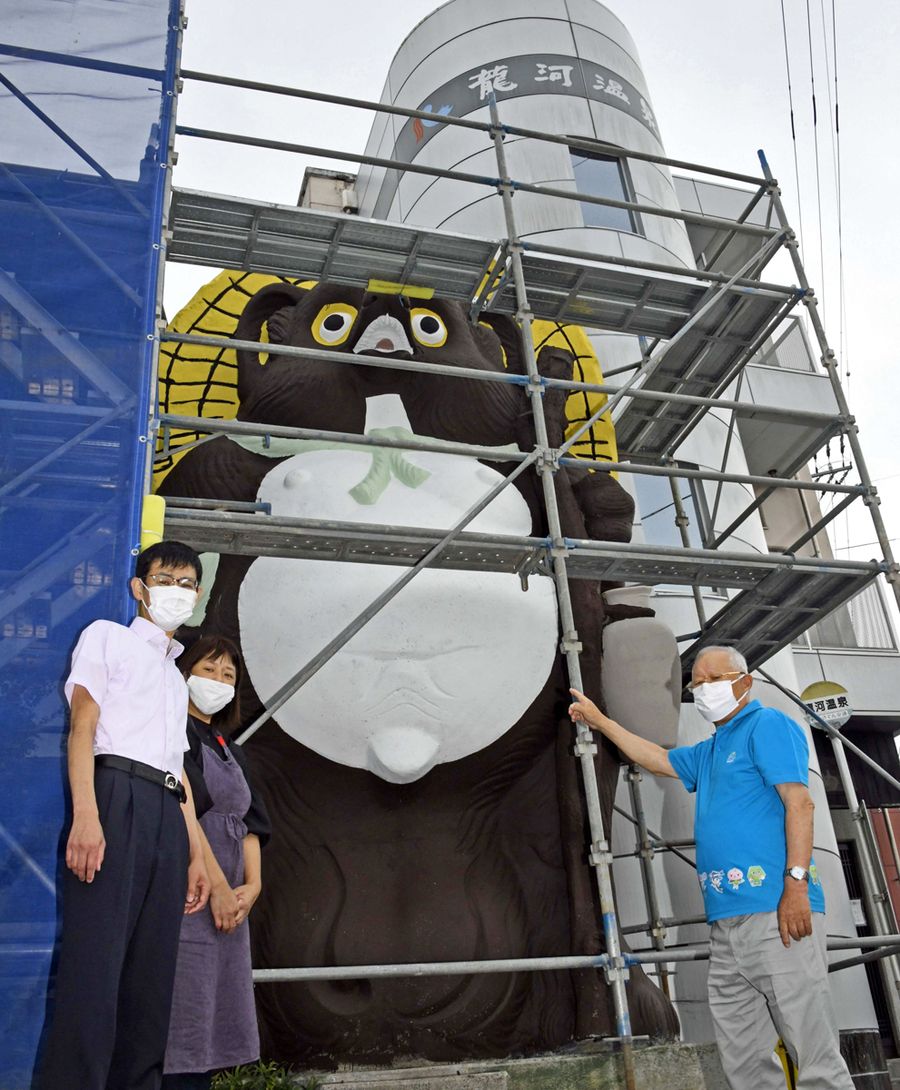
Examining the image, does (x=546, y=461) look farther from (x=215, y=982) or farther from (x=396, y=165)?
(x=215, y=982)

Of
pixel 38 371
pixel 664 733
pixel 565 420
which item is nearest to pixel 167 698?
pixel 38 371

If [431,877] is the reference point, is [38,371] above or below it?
above

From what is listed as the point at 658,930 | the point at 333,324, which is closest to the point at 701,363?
the point at 333,324

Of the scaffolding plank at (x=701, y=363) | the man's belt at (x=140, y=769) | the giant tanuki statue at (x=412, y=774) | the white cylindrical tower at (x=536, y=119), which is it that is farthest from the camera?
the white cylindrical tower at (x=536, y=119)

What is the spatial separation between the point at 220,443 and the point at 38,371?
1.92 metres

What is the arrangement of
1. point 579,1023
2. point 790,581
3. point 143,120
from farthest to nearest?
point 790,581 → point 579,1023 → point 143,120

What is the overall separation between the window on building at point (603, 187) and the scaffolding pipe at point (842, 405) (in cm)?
364

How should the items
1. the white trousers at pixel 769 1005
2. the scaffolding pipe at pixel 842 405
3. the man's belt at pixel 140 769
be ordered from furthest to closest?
the scaffolding pipe at pixel 842 405
the white trousers at pixel 769 1005
the man's belt at pixel 140 769

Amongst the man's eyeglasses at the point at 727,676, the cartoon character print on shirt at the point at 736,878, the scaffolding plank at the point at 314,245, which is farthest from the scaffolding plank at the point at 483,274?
the cartoon character print on shirt at the point at 736,878

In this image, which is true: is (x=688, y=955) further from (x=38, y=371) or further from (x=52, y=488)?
(x=38, y=371)

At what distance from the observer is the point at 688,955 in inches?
157

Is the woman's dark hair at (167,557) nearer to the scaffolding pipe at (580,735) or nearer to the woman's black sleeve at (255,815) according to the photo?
the woman's black sleeve at (255,815)

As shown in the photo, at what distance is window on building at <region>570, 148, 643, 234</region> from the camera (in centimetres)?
992

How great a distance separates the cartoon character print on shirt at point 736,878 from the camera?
326 centimetres
